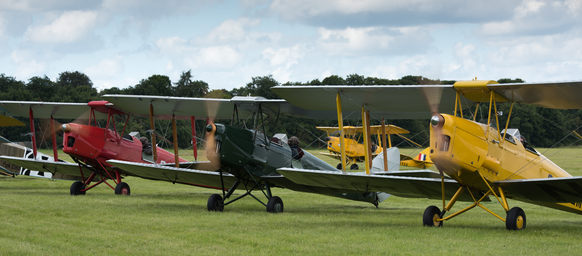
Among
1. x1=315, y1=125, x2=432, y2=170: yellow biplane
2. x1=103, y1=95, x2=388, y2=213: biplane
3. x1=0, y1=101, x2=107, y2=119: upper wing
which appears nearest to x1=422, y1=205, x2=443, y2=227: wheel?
x1=103, y1=95, x2=388, y2=213: biplane

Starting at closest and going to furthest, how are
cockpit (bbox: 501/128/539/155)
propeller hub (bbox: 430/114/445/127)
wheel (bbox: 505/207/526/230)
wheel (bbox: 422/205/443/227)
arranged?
1. propeller hub (bbox: 430/114/445/127)
2. wheel (bbox: 505/207/526/230)
3. wheel (bbox: 422/205/443/227)
4. cockpit (bbox: 501/128/539/155)

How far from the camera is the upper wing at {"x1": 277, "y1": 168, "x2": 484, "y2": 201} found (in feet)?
32.3

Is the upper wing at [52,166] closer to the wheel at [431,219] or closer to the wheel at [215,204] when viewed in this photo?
the wheel at [215,204]

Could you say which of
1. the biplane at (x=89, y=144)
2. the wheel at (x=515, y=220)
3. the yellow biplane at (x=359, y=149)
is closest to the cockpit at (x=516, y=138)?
the wheel at (x=515, y=220)

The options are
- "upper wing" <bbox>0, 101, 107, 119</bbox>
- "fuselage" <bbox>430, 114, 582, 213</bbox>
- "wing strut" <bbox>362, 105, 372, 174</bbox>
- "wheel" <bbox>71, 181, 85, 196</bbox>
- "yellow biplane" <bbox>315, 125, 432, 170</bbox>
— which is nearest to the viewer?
"fuselage" <bbox>430, 114, 582, 213</bbox>

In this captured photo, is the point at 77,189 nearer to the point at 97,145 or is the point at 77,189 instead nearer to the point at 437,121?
the point at 97,145

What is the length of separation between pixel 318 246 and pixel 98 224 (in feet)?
11.6

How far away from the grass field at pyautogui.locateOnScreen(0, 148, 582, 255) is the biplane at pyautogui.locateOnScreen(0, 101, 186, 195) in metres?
1.81

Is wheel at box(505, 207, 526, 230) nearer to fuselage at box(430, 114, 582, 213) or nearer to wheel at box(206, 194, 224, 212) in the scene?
fuselage at box(430, 114, 582, 213)

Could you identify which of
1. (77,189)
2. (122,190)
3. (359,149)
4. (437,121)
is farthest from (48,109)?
(359,149)

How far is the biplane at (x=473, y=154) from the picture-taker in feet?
27.9

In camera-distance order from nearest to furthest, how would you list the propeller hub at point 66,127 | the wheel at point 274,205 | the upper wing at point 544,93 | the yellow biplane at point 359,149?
1. the upper wing at point 544,93
2. the wheel at point 274,205
3. the propeller hub at point 66,127
4. the yellow biplane at point 359,149

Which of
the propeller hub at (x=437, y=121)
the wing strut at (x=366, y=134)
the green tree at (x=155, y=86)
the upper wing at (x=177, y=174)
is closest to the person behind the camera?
the propeller hub at (x=437, y=121)

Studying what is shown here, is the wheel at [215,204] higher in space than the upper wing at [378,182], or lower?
lower
